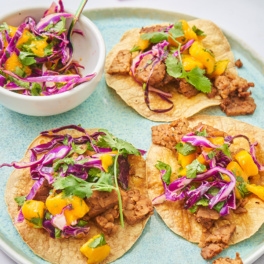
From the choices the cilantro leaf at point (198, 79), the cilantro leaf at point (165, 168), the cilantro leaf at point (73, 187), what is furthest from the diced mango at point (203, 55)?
the cilantro leaf at point (73, 187)

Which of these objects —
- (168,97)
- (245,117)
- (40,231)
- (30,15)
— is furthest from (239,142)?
(30,15)

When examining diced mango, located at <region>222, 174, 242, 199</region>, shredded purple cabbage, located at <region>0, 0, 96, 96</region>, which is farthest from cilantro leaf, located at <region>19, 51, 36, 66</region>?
diced mango, located at <region>222, 174, 242, 199</region>

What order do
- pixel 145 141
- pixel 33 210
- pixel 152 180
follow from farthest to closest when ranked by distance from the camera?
pixel 145 141 → pixel 152 180 → pixel 33 210

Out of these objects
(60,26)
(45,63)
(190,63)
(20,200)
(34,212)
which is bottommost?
(20,200)

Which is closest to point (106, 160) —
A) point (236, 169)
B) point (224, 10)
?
point (236, 169)

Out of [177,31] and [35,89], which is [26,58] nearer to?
[35,89]

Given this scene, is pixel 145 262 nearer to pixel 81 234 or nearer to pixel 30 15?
pixel 81 234
